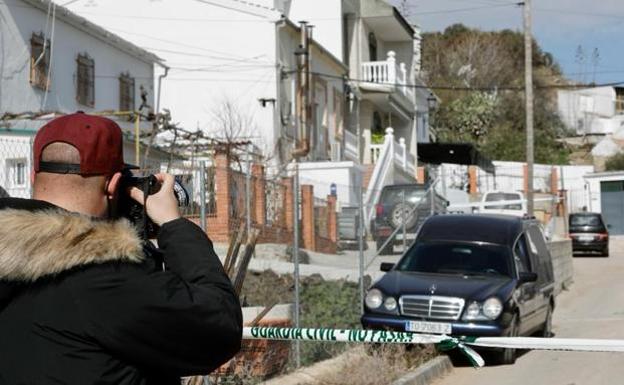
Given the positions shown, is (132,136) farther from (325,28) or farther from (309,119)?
(325,28)

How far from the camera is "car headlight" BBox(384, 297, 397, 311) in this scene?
11625 mm

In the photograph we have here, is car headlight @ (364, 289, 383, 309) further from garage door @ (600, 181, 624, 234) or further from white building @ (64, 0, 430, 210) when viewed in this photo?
garage door @ (600, 181, 624, 234)

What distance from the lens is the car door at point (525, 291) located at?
39.9ft

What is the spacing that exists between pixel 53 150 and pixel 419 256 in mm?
10549

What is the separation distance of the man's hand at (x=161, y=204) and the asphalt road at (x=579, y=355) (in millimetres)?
7803

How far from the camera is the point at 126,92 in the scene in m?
24.5

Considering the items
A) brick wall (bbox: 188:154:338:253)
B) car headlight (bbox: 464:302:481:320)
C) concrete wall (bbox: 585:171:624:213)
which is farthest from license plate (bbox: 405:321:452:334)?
concrete wall (bbox: 585:171:624:213)

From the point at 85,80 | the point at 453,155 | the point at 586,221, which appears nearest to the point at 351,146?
the point at 586,221

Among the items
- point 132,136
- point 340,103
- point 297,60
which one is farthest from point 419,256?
point 340,103

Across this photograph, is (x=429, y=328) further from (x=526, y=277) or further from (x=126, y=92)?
(x=126, y=92)

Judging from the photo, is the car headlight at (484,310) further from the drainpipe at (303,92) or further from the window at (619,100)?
the window at (619,100)

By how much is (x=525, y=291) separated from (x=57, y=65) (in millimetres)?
12571

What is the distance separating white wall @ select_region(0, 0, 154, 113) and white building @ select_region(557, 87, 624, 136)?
49631 millimetres

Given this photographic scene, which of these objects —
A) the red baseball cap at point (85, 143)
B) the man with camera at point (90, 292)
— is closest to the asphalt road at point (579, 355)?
the man with camera at point (90, 292)
